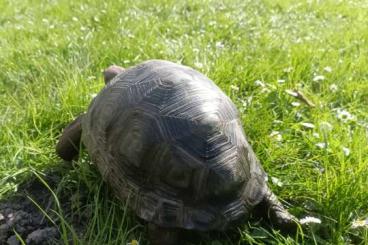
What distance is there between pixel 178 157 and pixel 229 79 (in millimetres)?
1552

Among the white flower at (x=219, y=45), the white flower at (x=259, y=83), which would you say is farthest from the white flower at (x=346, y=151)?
the white flower at (x=219, y=45)

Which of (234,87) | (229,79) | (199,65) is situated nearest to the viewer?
(234,87)

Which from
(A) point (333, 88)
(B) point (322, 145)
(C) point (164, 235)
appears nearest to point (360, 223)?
(B) point (322, 145)

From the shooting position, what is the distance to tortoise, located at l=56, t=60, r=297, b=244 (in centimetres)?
179

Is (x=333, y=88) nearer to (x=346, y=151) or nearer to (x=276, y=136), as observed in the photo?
(x=276, y=136)

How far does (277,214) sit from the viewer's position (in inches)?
79.1

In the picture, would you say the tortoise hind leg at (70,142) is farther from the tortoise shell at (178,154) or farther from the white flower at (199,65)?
the white flower at (199,65)

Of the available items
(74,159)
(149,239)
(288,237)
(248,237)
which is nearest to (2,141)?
(74,159)

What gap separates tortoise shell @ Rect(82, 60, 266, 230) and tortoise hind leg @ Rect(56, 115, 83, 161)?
0.39 m

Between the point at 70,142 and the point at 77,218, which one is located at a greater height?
the point at 70,142

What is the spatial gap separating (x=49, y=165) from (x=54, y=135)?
30 centimetres

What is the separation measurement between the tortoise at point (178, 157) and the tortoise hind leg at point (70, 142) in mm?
352

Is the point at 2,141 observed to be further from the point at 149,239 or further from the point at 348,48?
the point at 348,48

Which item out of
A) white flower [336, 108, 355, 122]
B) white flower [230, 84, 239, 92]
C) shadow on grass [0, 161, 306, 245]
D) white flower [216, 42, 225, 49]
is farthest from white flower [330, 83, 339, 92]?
shadow on grass [0, 161, 306, 245]
